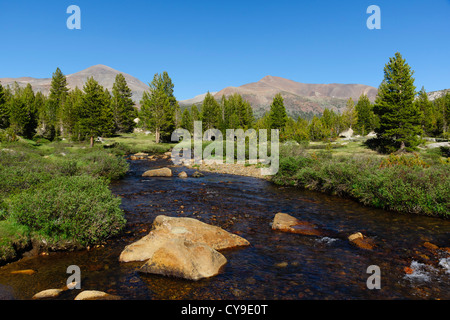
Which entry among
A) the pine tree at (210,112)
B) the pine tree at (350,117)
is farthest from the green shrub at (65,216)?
the pine tree at (350,117)

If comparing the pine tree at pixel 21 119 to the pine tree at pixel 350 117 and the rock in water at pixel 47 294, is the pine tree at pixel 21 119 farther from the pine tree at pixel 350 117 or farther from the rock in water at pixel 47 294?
the pine tree at pixel 350 117

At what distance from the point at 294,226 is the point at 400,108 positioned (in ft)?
106

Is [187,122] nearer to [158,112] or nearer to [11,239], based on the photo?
[158,112]

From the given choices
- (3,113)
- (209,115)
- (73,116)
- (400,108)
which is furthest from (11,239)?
(209,115)

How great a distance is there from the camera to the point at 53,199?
8344mm

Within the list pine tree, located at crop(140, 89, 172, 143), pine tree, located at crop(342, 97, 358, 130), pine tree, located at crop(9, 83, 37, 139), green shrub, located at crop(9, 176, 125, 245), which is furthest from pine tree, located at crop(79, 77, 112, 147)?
pine tree, located at crop(342, 97, 358, 130)

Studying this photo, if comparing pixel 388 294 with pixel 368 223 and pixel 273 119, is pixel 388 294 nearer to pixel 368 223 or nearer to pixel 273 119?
pixel 368 223

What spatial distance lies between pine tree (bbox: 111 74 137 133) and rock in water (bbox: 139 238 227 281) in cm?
7191

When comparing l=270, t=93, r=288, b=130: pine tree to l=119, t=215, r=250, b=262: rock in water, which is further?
l=270, t=93, r=288, b=130: pine tree

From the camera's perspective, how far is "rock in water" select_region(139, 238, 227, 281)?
6.95 meters

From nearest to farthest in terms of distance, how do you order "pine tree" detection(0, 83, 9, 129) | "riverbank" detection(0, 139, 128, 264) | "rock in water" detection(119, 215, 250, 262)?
"riverbank" detection(0, 139, 128, 264), "rock in water" detection(119, 215, 250, 262), "pine tree" detection(0, 83, 9, 129)

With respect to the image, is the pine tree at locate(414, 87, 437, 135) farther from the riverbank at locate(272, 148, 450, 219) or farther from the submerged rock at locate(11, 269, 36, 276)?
the submerged rock at locate(11, 269, 36, 276)

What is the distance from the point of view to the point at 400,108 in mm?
34219

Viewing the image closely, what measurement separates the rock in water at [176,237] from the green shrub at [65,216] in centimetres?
142
